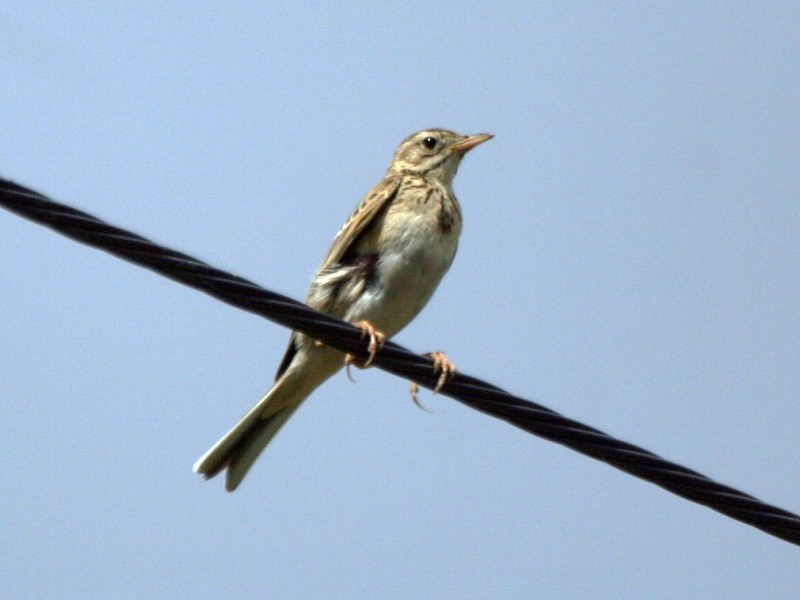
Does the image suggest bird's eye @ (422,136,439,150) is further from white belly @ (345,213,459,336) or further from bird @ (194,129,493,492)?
white belly @ (345,213,459,336)

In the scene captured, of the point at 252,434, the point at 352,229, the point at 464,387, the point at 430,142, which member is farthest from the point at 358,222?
the point at 464,387

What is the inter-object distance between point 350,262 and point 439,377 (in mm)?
2711

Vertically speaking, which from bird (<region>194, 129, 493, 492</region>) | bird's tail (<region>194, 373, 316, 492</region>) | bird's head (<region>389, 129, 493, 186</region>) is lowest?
bird's tail (<region>194, 373, 316, 492</region>)

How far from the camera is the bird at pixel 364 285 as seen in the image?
818cm

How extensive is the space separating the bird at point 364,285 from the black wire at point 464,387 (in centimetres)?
229

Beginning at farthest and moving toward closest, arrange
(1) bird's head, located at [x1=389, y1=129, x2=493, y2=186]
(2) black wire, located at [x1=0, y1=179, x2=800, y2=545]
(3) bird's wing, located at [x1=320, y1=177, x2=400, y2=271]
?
(1) bird's head, located at [x1=389, y1=129, x2=493, y2=186]
(3) bird's wing, located at [x1=320, y1=177, x2=400, y2=271]
(2) black wire, located at [x1=0, y1=179, x2=800, y2=545]

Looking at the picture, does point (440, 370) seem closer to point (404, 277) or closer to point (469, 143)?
point (404, 277)

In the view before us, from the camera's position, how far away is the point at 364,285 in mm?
8195

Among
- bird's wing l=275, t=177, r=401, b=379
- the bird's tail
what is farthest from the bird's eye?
the bird's tail

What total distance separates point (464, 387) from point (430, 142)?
4582 mm

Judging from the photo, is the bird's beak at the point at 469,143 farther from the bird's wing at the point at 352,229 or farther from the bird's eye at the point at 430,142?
the bird's wing at the point at 352,229

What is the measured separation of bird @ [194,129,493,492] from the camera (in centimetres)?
818

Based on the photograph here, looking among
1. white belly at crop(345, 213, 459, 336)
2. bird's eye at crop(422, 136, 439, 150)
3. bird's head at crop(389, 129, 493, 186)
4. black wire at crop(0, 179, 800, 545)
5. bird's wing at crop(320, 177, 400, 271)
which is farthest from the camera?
bird's eye at crop(422, 136, 439, 150)

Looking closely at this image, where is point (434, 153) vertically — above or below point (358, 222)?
above
